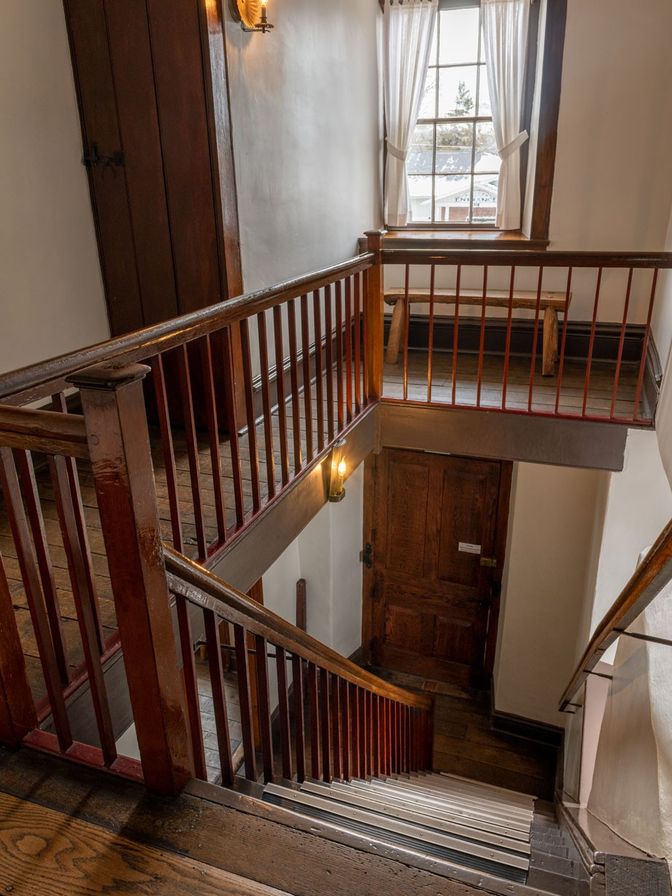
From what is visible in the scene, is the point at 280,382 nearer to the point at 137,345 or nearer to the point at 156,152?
the point at 137,345

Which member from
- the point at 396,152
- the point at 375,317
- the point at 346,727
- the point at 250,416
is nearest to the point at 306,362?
the point at 250,416

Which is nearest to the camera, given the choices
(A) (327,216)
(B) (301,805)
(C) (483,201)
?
(B) (301,805)

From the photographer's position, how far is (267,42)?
3.40 metres

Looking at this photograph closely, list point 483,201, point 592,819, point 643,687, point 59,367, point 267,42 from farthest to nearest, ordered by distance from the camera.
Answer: point 483,201, point 267,42, point 592,819, point 643,687, point 59,367

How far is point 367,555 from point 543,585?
5.11ft

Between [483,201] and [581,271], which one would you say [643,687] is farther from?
[483,201]

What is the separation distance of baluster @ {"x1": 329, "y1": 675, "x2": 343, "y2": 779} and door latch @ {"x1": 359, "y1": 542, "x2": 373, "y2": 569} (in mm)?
3195

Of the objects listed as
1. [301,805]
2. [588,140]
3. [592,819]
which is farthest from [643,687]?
[588,140]

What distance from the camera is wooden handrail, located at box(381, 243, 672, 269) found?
3.33m

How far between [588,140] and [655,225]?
763mm

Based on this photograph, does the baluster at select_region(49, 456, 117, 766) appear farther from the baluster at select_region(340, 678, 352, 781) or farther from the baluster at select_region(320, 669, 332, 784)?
the baluster at select_region(340, 678, 352, 781)

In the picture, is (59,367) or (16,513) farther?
(59,367)

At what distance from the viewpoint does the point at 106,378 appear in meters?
1.08

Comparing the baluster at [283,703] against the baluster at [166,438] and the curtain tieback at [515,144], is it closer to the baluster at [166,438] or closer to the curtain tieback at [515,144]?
the baluster at [166,438]
